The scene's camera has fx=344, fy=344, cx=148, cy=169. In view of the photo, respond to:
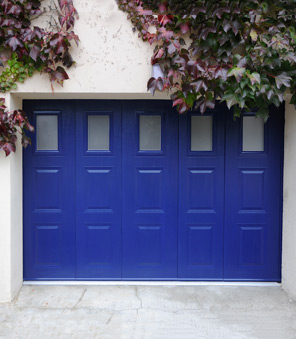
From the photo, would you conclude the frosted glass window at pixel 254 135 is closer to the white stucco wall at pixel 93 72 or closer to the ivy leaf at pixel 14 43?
the white stucco wall at pixel 93 72

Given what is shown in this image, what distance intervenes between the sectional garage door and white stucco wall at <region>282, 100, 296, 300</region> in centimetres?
12

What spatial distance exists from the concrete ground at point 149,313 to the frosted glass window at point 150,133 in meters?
1.66

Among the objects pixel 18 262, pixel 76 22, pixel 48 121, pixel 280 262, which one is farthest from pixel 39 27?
pixel 280 262

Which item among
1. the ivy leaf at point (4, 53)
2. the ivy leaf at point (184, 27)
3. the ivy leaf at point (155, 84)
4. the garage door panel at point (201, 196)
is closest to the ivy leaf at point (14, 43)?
the ivy leaf at point (4, 53)

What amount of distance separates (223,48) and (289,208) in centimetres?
192

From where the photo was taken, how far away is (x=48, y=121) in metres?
4.08

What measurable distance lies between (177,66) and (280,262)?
2597 millimetres

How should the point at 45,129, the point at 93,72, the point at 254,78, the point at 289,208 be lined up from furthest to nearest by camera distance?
1. the point at 45,129
2. the point at 289,208
3. the point at 93,72
4. the point at 254,78

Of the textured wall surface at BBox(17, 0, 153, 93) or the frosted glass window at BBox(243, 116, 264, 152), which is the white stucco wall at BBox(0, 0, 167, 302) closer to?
the textured wall surface at BBox(17, 0, 153, 93)

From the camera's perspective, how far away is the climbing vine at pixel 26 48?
3365 millimetres

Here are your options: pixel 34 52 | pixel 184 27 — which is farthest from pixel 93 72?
pixel 184 27

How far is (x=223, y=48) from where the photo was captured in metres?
3.39

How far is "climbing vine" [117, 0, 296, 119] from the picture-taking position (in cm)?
327

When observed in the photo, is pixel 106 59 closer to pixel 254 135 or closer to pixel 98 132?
pixel 98 132
